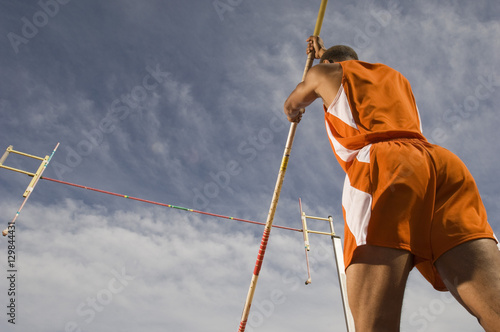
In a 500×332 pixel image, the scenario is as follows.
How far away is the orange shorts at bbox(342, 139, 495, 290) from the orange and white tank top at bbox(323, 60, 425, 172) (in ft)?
0.24

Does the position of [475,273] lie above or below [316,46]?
below

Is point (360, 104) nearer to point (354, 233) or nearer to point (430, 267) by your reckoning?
point (354, 233)

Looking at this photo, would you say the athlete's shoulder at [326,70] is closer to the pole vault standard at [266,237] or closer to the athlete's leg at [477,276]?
the athlete's leg at [477,276]

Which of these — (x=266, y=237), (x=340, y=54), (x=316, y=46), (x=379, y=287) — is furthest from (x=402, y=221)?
(x=266, y=237)

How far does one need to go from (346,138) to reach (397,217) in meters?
0.45

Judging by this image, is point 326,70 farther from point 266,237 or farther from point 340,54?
point 266,237

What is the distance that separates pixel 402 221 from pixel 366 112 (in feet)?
1.69

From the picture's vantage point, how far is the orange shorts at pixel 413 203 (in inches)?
43.8

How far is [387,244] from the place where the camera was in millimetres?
1082

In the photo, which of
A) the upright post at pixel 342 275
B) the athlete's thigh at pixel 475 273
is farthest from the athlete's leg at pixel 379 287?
the upright post at pixel 342 275

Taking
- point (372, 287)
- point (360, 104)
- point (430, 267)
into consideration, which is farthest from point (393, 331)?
point (360, 104)

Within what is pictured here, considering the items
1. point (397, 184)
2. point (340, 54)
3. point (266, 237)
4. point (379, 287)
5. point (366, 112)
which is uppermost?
→ point (340, 54)

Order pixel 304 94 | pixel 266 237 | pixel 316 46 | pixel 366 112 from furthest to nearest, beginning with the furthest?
pixel 266 237 → pixel 316 46 → pixel 304 94 → pixel 366 112

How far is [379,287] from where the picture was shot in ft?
3.43
